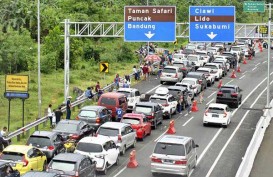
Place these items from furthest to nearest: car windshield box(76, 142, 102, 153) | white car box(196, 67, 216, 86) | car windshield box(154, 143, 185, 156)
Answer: white car box(196, 67, 216, 86) < car windshield box(76, 142, 102, 153) < car windshield box(154, 143, 185, 156)

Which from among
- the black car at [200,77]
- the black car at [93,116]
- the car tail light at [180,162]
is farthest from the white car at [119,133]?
the black car at [200,77]

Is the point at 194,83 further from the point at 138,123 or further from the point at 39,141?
the point at 39,141

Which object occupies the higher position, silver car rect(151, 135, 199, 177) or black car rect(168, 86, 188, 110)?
black car rect(168, 86, 188, 110)

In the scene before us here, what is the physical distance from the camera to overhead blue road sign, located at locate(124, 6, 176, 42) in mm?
41219

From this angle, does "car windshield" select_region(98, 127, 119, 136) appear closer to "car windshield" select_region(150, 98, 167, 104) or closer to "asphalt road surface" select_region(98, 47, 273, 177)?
"asphalt road surface" select_region(98, 47, 273, 177)

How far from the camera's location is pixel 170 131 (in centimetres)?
3609

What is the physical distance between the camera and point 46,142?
27500 millimetres

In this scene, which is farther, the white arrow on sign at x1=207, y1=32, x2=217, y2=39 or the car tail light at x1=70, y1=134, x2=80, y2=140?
the white arrow on sign at x1=207, y1=32, x2=217, y2=39

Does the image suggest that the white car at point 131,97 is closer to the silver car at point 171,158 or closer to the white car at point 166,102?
the white car at point 166,102

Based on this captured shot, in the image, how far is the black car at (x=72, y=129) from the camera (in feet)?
99.5

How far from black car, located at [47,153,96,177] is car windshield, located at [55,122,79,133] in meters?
6.80

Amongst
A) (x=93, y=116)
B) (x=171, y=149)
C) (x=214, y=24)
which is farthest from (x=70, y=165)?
(x=214, y=24)

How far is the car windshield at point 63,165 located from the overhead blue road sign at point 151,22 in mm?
19295

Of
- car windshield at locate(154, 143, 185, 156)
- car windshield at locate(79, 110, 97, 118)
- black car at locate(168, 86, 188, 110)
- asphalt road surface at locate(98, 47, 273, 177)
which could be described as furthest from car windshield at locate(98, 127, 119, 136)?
black car at locate(168, 86, 188, 110)
